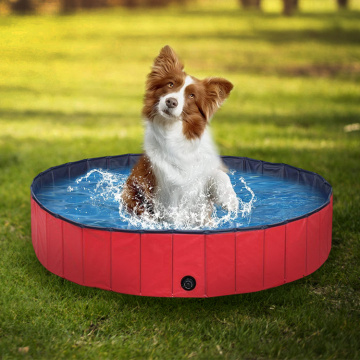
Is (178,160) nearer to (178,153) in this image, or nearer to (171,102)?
(178,153)

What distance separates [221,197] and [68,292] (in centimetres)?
131

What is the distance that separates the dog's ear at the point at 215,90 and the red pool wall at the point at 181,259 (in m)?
0.96

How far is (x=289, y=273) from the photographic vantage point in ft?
14.6

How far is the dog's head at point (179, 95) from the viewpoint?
4.39 metres

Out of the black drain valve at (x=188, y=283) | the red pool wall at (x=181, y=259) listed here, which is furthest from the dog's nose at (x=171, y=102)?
the black drain valve at (x=188, y=283)

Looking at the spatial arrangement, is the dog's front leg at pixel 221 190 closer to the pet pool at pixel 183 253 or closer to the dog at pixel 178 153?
the dog at pixel 178 153

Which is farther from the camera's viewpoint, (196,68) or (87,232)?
(196,68)

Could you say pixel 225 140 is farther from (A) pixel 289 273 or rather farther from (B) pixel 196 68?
(B) pixel 196 68

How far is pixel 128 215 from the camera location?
5020 millimetres

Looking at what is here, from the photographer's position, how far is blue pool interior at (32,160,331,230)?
16.6ft

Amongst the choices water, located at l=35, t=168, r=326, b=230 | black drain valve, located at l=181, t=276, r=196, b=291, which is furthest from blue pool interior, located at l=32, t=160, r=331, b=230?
black drain valve, located at l=181, t=276, r=196, b=291

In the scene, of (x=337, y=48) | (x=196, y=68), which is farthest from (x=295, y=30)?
(x=196, y=68)

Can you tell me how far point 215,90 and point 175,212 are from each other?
38.3 inches

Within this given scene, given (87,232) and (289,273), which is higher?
(87,232)
